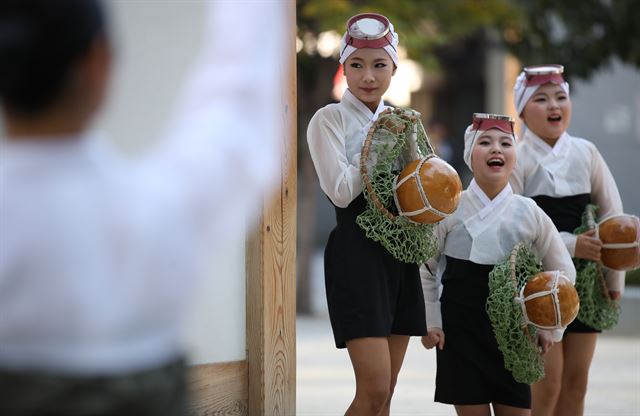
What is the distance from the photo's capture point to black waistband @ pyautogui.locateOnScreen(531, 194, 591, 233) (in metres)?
5.36

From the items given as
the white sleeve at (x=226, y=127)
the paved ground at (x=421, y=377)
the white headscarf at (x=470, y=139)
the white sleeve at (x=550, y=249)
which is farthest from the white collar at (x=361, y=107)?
the white sleeve at (x=226, y=127)

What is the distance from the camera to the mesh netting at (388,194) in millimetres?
4375

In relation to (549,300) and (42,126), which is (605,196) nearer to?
(549,300)

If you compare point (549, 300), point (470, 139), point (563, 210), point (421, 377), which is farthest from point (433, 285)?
point (421, 377)

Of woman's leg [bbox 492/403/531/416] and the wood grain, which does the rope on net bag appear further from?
the wood grain

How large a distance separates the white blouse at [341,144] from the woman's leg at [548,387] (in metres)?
1.37

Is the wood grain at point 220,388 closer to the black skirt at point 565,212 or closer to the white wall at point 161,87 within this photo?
the white wall at point 161,87

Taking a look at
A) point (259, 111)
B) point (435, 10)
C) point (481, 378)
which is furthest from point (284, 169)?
point (435, 10)

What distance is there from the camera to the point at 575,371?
534 cm

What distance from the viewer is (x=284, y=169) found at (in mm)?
5102

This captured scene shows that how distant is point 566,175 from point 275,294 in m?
1.51

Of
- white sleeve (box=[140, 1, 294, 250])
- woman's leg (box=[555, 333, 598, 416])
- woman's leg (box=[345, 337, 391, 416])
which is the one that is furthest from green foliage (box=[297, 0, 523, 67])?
white sleeve (box=[140, 1, 294, 250])

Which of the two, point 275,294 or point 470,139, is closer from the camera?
point 470,139

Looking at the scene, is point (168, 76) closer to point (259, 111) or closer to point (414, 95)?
point (259, 111)
